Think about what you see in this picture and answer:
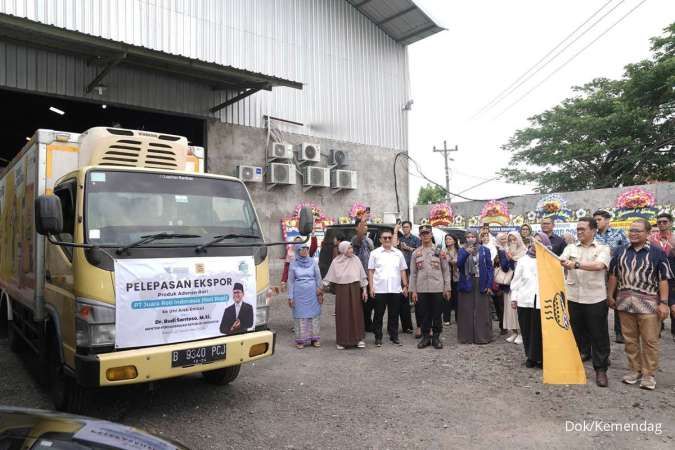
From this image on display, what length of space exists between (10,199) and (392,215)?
12262 mm

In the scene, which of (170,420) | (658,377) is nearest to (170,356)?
(170,420)

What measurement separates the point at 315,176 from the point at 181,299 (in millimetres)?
11087

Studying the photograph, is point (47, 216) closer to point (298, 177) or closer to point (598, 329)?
point (598, 329)

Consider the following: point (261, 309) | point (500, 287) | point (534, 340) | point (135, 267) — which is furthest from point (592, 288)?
point (135, 267)

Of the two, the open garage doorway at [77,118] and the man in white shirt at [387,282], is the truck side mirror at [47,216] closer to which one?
the man in white shirt at [387,282]

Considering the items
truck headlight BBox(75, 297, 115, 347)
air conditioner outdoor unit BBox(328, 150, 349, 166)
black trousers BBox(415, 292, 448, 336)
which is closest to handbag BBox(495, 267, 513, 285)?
black trousers BBox(415, 292, 448, 336)

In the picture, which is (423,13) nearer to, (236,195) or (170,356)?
(236,195)

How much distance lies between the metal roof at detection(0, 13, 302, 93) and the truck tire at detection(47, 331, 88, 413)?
672 cm

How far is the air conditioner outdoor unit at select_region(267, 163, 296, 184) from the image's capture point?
559 inches

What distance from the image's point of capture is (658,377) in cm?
573

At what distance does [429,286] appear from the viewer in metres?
7.38

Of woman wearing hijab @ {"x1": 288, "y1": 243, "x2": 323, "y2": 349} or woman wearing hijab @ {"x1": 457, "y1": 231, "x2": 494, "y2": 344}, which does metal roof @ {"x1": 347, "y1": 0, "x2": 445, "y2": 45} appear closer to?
woman wearing hijab @ {"x1": 457, "y1": 231, "x2": 494, "y2": 344}

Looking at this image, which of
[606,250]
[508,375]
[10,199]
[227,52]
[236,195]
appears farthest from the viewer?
[227,52]

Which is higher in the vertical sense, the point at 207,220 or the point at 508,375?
the point at 207,220
